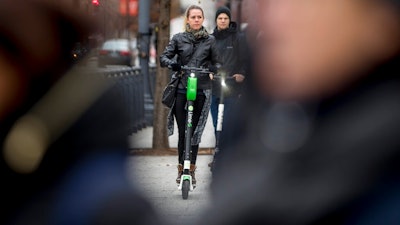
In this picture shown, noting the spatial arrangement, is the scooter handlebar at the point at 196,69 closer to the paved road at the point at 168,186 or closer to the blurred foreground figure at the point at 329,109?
the paved road at the point at 168,186

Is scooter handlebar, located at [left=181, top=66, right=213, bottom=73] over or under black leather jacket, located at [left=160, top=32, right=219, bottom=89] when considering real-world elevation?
under

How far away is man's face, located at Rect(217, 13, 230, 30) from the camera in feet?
28.5

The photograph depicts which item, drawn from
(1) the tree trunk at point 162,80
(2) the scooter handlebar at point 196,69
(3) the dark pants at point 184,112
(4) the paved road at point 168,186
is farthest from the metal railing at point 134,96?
(2) the scooter handlebar at point 196,69

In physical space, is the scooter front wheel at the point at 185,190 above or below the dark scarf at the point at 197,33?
below

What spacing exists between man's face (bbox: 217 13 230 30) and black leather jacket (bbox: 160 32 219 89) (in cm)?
109

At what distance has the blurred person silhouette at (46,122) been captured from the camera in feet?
14.8

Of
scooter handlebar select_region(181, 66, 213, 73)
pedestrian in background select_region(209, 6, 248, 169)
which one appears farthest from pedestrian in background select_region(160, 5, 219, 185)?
pedestrian in background select_region(209, 6, 248, 169)

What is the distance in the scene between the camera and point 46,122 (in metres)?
4.80

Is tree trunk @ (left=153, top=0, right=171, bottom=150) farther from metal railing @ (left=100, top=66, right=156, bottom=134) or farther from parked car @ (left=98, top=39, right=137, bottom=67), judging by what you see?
parked car @ (left=98, top=39, right=137, bottom=67)

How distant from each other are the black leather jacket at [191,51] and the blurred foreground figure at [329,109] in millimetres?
3236

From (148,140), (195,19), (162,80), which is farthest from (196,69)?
(148,140)

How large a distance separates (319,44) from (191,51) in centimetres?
387

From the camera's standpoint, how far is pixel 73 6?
4762 mm

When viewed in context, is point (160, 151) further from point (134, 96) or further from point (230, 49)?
point (134, 96)
